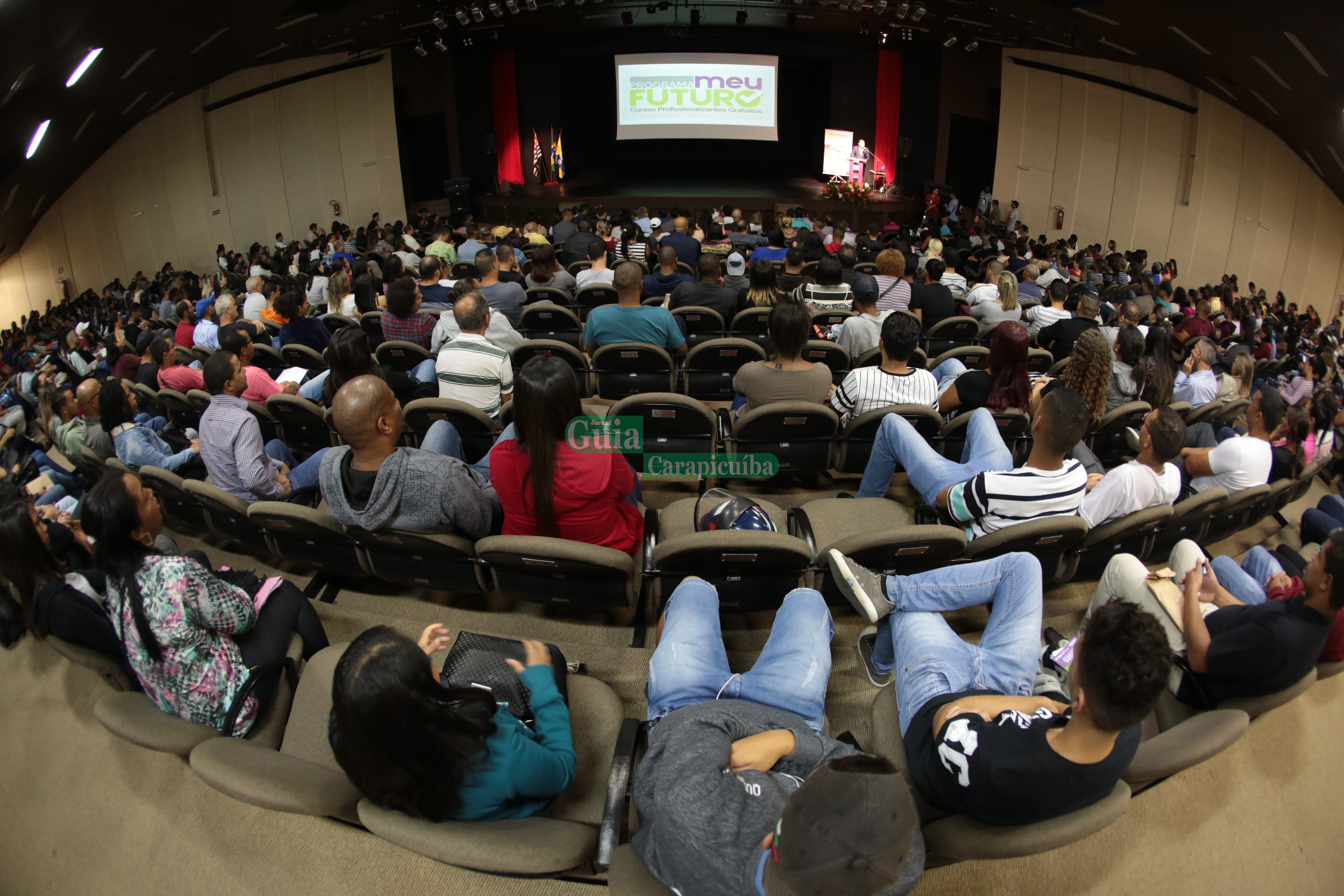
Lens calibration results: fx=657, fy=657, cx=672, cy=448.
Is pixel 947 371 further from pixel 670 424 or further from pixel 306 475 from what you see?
pixel 306 475

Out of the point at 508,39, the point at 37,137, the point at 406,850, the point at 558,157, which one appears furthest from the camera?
the point at 558,157

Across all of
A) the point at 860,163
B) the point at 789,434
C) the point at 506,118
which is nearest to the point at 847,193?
the point at 860,163

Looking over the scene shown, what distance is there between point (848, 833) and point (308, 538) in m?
2.31

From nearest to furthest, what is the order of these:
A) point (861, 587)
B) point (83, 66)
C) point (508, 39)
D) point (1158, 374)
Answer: point (861, 587), point (1158, 374), point (83, 66), point (508, 39)

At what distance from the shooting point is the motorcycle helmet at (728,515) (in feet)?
7.97

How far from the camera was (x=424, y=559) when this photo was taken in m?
2.42

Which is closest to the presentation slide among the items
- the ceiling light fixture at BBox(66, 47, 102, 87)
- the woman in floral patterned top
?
the ceiling light fixture at BBox(66, 47, 102, 87)

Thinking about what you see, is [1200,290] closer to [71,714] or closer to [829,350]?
[829,350]

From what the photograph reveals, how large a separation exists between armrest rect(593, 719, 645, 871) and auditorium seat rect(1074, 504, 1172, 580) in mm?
1771

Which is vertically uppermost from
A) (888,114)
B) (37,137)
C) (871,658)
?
(888,114)

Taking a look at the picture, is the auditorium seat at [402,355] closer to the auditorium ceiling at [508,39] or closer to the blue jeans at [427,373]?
the blue jeans at [427,373]

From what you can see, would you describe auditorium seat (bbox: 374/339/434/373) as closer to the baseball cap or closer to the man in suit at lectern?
the baseball cap

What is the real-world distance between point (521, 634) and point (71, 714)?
60.9 inches

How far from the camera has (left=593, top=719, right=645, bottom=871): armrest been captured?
1.45 meters
